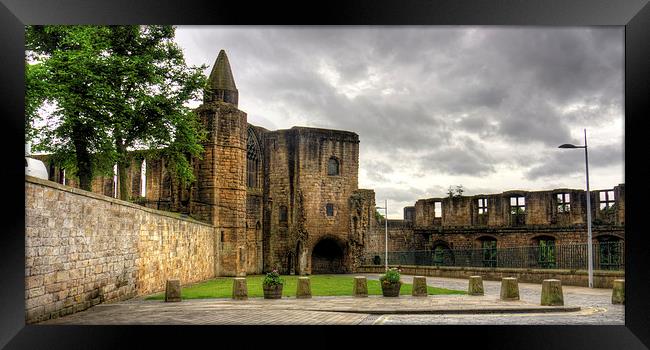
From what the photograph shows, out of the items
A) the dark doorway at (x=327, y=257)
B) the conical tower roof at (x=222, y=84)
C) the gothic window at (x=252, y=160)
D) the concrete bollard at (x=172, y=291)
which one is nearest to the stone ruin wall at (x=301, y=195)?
the dark doorway at (x=327, y=257)

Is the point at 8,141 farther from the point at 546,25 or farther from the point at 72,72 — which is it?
the point at 72,72

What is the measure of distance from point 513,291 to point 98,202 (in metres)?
9.76

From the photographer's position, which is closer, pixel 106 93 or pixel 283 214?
pixel 106 93

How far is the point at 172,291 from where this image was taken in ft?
49.2

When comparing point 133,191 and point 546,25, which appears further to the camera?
point 133,191

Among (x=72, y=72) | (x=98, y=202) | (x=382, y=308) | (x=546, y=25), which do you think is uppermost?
(x=72, y=72)

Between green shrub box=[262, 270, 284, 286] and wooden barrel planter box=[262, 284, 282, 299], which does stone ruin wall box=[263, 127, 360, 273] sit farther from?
wooden barrel planter box=[262, 284, 282, 299]

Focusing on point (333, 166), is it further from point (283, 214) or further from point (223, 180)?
point (223, 180)

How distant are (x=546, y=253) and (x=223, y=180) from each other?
1574 cm

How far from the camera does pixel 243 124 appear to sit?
32406 mm

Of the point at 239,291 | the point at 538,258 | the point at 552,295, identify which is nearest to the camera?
the point at 552,295

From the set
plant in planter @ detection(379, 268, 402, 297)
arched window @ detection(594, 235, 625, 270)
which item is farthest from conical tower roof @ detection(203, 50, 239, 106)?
arched window @ detection(594, 235, 625, 270)

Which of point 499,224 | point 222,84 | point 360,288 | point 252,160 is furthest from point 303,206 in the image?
point 360,288

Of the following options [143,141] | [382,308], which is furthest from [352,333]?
[143,141]
